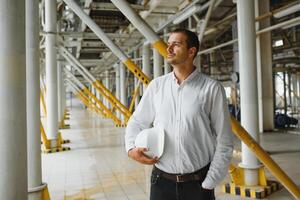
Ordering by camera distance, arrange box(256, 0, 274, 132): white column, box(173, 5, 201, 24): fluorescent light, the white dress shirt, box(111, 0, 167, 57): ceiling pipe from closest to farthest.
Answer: the white dress shirt, box(111, 0, 167, 57): ceiling pipe, box(173, 5, 201, 24): fluorescent light, box(256, 0, 274, 132): white column

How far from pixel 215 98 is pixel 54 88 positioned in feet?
25.1

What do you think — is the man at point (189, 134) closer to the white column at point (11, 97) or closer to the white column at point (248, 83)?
the white column at point (11, 97)

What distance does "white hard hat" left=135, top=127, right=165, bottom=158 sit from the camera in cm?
193

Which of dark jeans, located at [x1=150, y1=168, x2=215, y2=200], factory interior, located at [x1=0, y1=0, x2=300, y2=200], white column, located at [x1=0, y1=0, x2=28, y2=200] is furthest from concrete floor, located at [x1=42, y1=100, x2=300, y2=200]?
dark jeans, located at [x1=150, y1=168, x2=215, y2=200]

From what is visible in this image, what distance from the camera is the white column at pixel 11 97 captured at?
232 cm

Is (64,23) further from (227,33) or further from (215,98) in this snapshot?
(215,98)

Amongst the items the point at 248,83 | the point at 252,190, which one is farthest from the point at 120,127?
the point at 252,190

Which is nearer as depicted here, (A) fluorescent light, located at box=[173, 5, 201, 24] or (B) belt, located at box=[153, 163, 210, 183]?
(B) belt, located at box=[153, 163, 210, 183]

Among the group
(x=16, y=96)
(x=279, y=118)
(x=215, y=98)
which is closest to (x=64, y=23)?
(x=279, y=118)

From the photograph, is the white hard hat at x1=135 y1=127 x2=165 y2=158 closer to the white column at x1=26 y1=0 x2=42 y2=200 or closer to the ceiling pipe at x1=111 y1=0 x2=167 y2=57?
the ceiling pipe at x1=111 y1=0 x2=167 y2=57

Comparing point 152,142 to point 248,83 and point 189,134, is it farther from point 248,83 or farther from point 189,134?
point 248,83

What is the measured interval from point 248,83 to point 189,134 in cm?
305

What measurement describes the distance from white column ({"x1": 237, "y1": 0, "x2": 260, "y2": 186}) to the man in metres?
2.87

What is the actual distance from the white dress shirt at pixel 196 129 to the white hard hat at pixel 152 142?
0.15 ft
